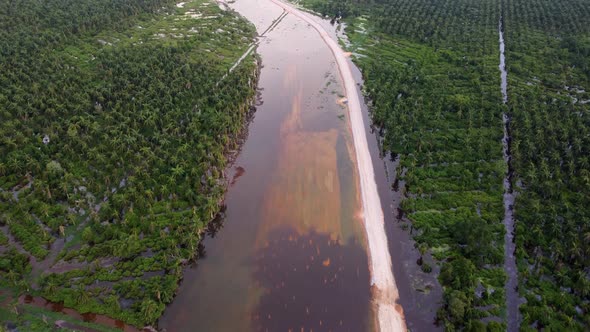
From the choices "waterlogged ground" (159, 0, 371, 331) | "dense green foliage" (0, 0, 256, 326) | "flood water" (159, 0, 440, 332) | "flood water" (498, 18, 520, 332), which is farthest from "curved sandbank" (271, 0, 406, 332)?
"dense green foliage" (0, 0, 256, 326)

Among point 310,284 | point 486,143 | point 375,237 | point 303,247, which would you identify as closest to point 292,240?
point 303,247

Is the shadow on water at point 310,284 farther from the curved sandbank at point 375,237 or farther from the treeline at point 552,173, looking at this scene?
the treeline at point 552,173

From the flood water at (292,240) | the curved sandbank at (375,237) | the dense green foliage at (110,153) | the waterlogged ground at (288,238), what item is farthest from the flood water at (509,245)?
the dense green foliage at (110,153)

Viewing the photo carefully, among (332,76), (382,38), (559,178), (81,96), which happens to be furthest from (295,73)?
(559,178)

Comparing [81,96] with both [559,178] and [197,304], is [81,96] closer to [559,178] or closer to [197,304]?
[197,304]

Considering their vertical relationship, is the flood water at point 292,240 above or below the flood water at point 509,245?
below

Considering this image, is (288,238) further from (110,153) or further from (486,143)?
(486,143)
